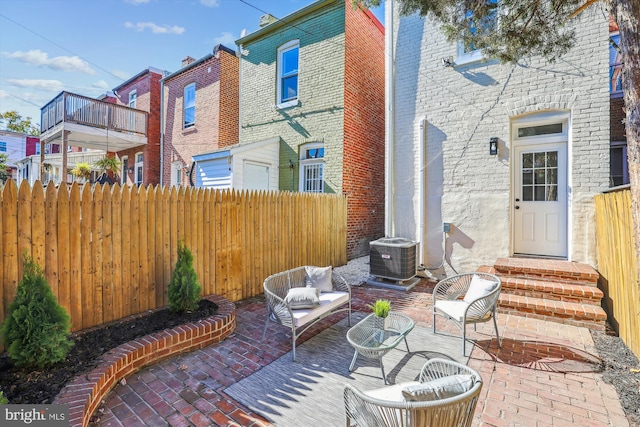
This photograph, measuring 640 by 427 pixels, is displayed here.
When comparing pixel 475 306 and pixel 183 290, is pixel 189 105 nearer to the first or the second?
pixel 183 290

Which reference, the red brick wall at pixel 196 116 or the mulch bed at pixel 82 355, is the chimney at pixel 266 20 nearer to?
the red brick wall at pixel 196 116

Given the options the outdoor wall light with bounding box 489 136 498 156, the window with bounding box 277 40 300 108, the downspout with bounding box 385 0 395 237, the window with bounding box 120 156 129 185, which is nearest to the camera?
the outdoor wall light with bounding box 489 136 498 156

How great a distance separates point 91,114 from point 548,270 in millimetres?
15670

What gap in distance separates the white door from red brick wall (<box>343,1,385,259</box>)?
160 inches

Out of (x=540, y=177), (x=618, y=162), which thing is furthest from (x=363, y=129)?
(x=618, y=162)

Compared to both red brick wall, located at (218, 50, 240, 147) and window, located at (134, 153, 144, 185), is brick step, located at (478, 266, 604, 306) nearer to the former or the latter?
red brick wall, located at (218, 50, 240, 147)

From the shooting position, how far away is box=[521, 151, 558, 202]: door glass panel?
612cm

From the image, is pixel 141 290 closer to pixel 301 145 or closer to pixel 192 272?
pixel 192 272

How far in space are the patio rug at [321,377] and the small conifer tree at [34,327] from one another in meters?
1.63

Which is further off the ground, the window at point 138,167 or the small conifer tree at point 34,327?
the window at point 138,167

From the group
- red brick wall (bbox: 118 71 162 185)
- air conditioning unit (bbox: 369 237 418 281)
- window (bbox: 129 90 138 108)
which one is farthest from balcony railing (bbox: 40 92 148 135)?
air conditioning unit (bbox: 369 237 418 281)

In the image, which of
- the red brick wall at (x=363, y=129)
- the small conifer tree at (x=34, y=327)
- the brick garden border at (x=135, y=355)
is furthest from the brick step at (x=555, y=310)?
the small conifer tree at (x=34, y=327)

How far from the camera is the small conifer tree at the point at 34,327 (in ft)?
8.82

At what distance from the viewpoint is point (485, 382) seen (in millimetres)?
3107
